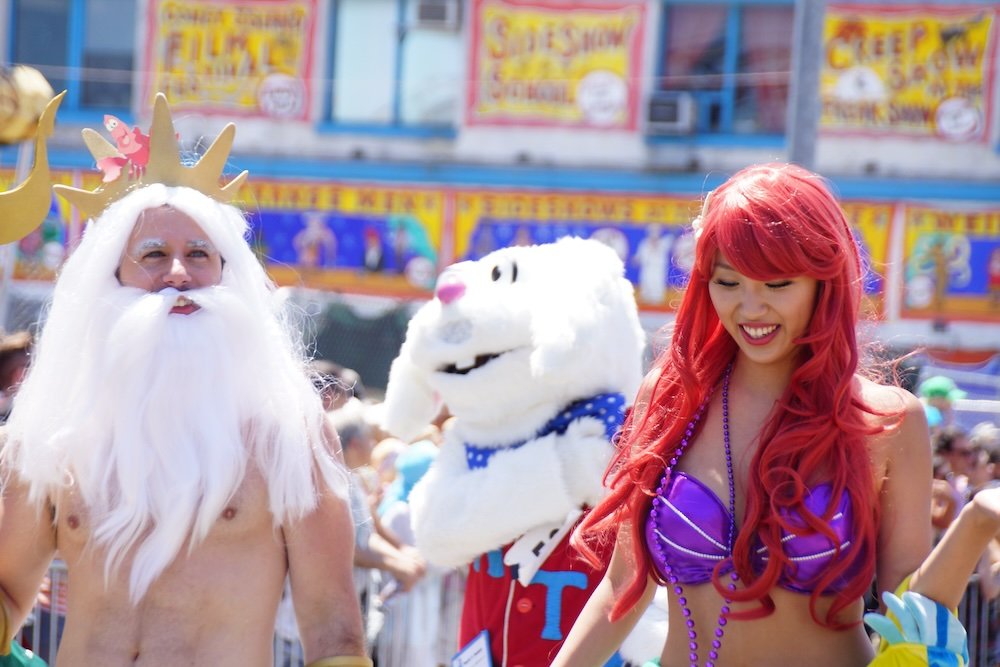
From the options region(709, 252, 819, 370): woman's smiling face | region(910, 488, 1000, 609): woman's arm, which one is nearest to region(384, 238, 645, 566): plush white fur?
region(709, 252, 819, 370): woman's smiling face

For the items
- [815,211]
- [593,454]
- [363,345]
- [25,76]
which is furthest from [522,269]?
[363,345]

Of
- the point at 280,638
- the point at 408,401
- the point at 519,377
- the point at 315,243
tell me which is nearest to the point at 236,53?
the point at 315,243

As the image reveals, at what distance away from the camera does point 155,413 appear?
2836mm

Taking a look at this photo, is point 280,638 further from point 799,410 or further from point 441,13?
point 441,13

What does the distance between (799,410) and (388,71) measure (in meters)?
11.7

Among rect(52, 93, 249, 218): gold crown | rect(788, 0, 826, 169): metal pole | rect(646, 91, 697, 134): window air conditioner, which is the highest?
rect(646, 91, 697, 134): window air conditioner

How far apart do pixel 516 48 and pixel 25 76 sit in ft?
24.2

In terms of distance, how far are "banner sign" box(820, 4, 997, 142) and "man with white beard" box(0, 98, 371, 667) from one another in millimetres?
10159

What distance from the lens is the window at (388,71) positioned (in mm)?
13477

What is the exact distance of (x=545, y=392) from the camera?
4055 millimetres

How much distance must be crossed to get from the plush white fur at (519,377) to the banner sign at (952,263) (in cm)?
869

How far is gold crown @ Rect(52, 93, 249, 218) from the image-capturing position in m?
3.07

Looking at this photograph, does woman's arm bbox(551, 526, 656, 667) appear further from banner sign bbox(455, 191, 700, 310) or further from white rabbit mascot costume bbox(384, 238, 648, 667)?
banner sign bbox(455, 191, 700, 310)

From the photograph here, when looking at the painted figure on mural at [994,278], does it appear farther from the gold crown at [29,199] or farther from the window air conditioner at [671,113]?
the gold crown at [29,199]
